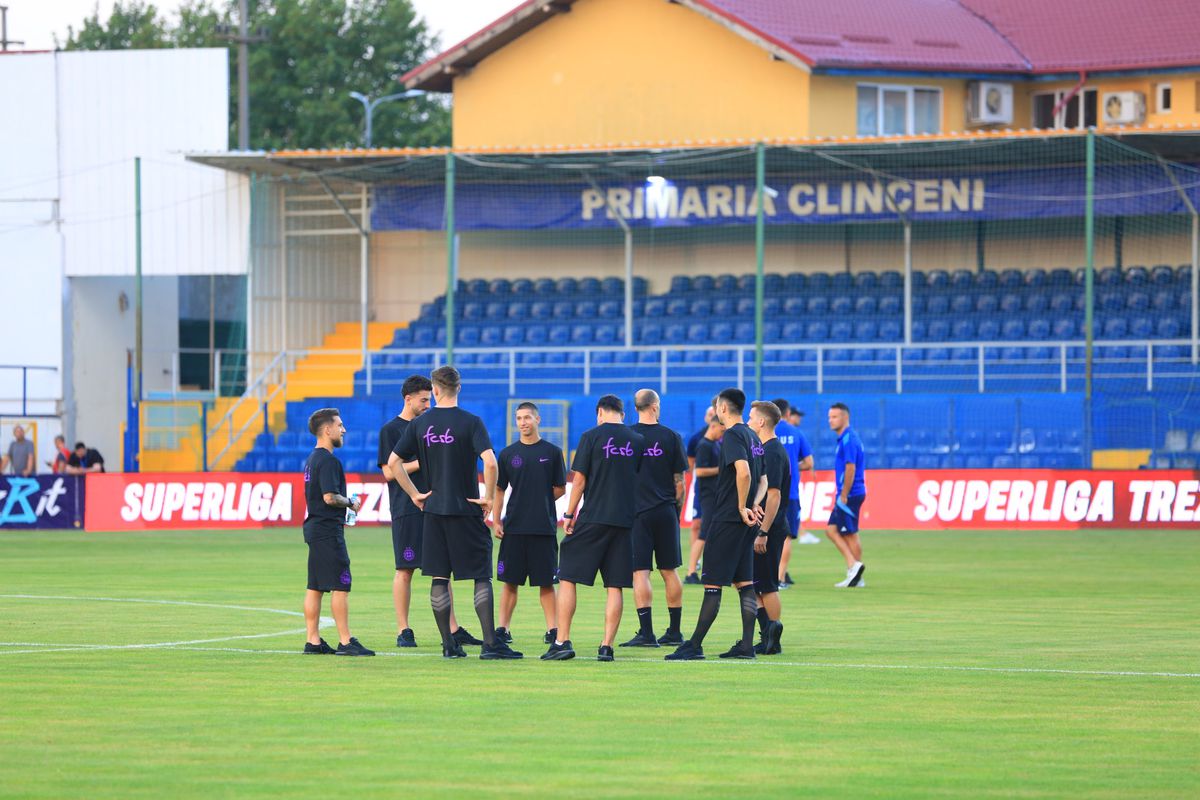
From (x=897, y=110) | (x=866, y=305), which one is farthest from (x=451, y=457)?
(x=897, y=110)

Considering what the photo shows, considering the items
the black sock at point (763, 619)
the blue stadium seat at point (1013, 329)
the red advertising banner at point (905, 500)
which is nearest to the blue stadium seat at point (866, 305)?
the blue stadium seat at point (1013, 329)

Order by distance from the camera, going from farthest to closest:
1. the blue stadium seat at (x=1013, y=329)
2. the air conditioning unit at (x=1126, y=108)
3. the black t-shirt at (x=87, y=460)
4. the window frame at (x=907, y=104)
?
1. the air conditioning unit at (x=1126, y=108)
2. the window frame at (x=907, y=104)
3. the blue stadium seat at (x=1013, y=329)
4. the black t-shirt at (x=87, y=460)

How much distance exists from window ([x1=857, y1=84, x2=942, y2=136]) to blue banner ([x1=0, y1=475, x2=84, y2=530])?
20226mm

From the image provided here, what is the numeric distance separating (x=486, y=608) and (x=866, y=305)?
28672 millimetres

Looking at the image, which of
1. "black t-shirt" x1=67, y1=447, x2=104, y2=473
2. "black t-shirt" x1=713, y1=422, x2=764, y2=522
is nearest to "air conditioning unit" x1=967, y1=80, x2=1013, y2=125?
"black t-shirt" x1=67, y1=447, x2=104, y2=473

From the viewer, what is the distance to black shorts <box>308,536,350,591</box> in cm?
1406

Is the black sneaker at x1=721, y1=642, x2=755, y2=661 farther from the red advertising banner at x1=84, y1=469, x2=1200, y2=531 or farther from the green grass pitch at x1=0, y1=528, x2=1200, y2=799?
the red advertising banner at x1=84, y1=469, x2=1200, y2=531

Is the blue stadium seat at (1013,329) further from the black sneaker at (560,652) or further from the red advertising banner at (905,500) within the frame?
the black sneaker at (560,652)

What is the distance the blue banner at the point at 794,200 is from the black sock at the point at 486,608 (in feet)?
88.7

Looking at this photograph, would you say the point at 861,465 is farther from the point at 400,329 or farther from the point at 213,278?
the point at 213,278

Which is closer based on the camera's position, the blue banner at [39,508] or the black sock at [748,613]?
the black sock at [748,613]

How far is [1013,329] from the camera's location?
40.1 m

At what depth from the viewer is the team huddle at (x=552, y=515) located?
14.0 m

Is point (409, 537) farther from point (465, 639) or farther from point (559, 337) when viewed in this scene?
point (559, 337)
